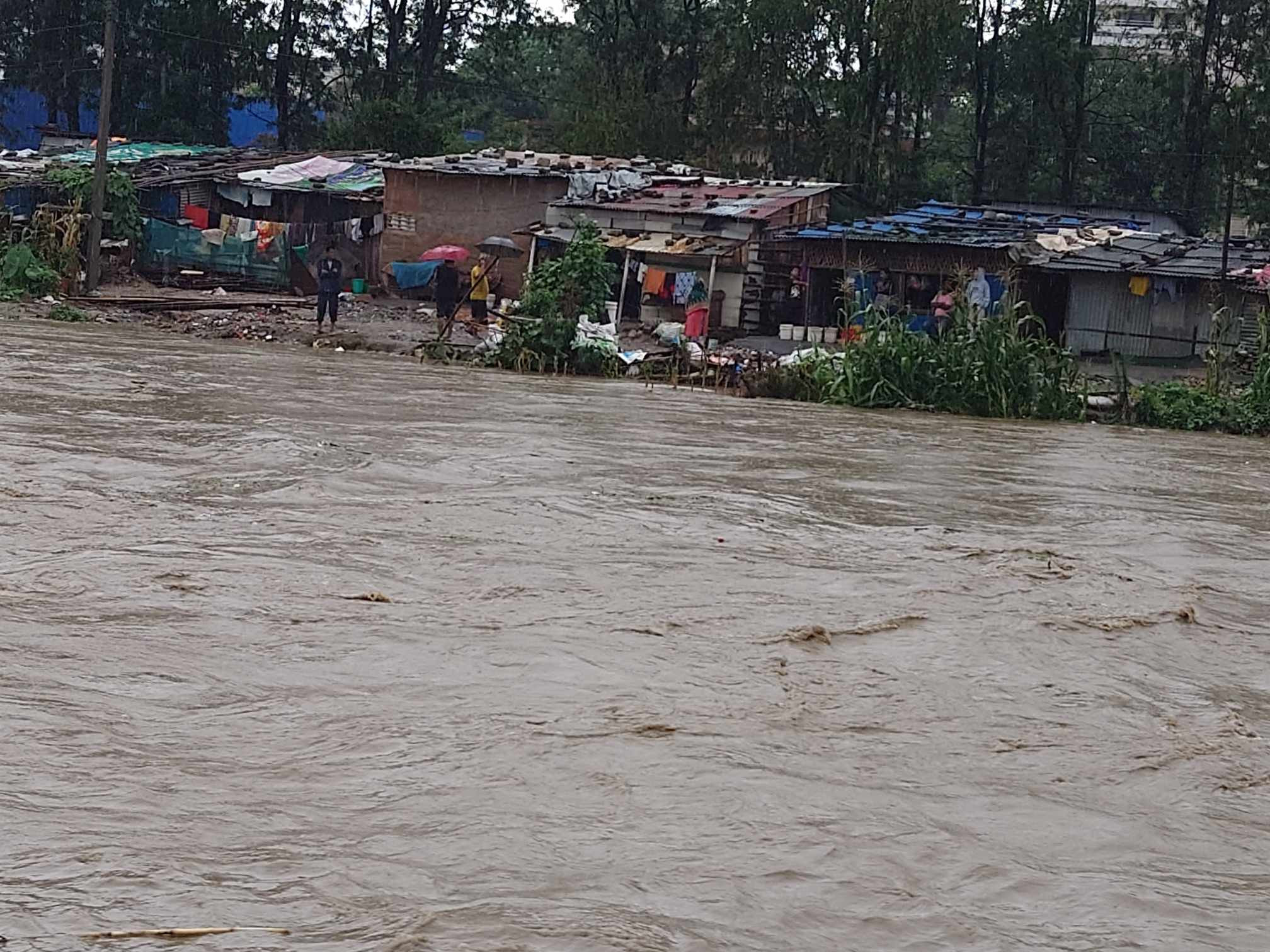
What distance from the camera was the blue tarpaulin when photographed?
2812 cm

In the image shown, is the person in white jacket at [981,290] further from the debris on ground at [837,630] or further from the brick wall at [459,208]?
the debris on ground at [837,630]

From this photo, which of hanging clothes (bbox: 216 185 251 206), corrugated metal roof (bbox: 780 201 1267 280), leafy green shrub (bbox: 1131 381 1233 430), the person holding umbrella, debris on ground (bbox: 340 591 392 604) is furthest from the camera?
hanging clothes (bbox: 216 185 251 206)

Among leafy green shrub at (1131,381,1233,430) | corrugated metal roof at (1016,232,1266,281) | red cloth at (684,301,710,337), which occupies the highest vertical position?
corrugated metal roof at (1016,232,1266,281)

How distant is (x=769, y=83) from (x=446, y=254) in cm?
1047

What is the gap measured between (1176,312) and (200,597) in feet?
66.6

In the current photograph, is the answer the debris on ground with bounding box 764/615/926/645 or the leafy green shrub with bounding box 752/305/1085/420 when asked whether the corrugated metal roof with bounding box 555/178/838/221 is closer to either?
the leafy green shrub with bounding box 752/305/1085/420

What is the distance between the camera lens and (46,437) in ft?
32.9

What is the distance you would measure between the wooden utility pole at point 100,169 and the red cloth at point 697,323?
29.6ft

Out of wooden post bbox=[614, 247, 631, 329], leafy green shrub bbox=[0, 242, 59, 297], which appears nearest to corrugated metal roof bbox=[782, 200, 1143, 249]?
wooden post bbox=[614, 247, 631, 329]

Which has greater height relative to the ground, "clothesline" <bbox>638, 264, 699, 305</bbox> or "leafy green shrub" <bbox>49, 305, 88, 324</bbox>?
"clothesline" <bbox>638, 264, 699, 305</bbox>

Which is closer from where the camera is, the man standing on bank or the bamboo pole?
the bamboo pole

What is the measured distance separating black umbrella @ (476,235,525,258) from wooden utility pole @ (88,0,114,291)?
5.90 metres

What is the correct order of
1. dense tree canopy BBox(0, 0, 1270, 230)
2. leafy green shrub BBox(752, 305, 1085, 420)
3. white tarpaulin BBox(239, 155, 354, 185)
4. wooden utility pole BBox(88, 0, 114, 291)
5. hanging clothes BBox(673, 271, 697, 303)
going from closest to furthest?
1. leafy green shrub BBox(752, 305, 1085, 420)
2. wooden utility pole BBox(88, 0, 114, 291)
3. hanging clothes BBox(673, 271, 697, 303)
4. white tarpaulin BBox(239, 155, 354, 185)
5. dense tree canopy BBox(0, 0, 1270, 230)

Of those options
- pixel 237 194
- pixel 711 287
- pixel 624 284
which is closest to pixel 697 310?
pixel 711 287
